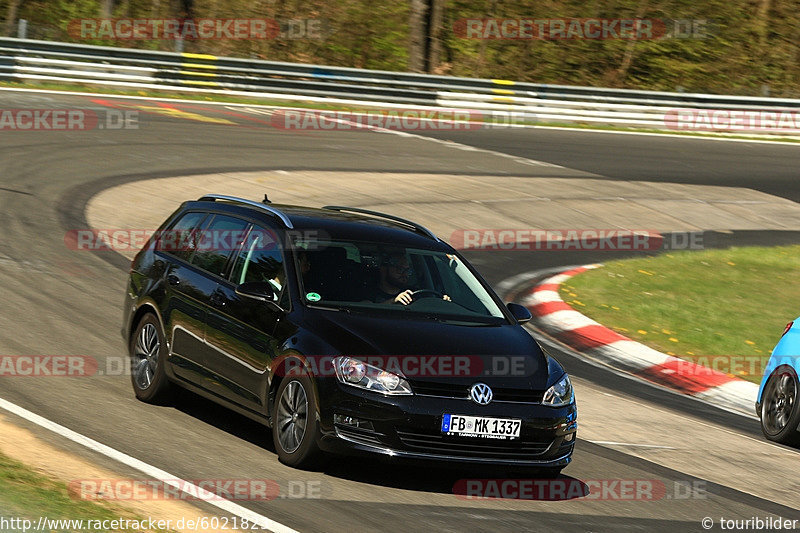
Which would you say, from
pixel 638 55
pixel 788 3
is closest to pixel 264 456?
pixel 638 55

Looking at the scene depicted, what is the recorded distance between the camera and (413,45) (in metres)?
37.5

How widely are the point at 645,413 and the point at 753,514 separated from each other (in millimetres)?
2687

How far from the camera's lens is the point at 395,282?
799cm

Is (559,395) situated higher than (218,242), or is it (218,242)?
(218,242)

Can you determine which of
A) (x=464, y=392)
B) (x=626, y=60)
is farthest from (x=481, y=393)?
(x=626, y=60)

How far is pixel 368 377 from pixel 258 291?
107 cm

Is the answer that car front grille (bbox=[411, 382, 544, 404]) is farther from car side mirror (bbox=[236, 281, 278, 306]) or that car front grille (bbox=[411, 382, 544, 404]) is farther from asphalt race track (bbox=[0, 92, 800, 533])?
car side mirror (bbox=[236, 281, 278, 306])

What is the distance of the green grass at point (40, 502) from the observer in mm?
5570

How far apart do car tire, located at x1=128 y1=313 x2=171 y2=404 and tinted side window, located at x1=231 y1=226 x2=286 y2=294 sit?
35.8 inches

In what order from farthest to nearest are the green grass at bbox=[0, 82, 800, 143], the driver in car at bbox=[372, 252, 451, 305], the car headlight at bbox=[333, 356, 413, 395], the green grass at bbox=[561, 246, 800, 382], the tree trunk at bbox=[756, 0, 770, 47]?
the tree trunk at bbox=[756, 0, 770, 47]
the green grass at bbox=[0, 82, 800, 143]
the green grass at bbox=[561, 246, 800, 382]
the driver in car at bbox=[372, 252, 451, 305]
the car headlight at bbox=[333, 356, 413, 395]

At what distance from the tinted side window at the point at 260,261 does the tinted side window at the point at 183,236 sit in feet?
2.25

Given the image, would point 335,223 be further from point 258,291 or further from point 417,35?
point 417,35

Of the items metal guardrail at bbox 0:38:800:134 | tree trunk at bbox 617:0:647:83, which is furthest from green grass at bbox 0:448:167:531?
tree trunk at bbox 617:0:647:83

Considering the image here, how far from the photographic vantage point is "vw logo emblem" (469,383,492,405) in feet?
23.1
